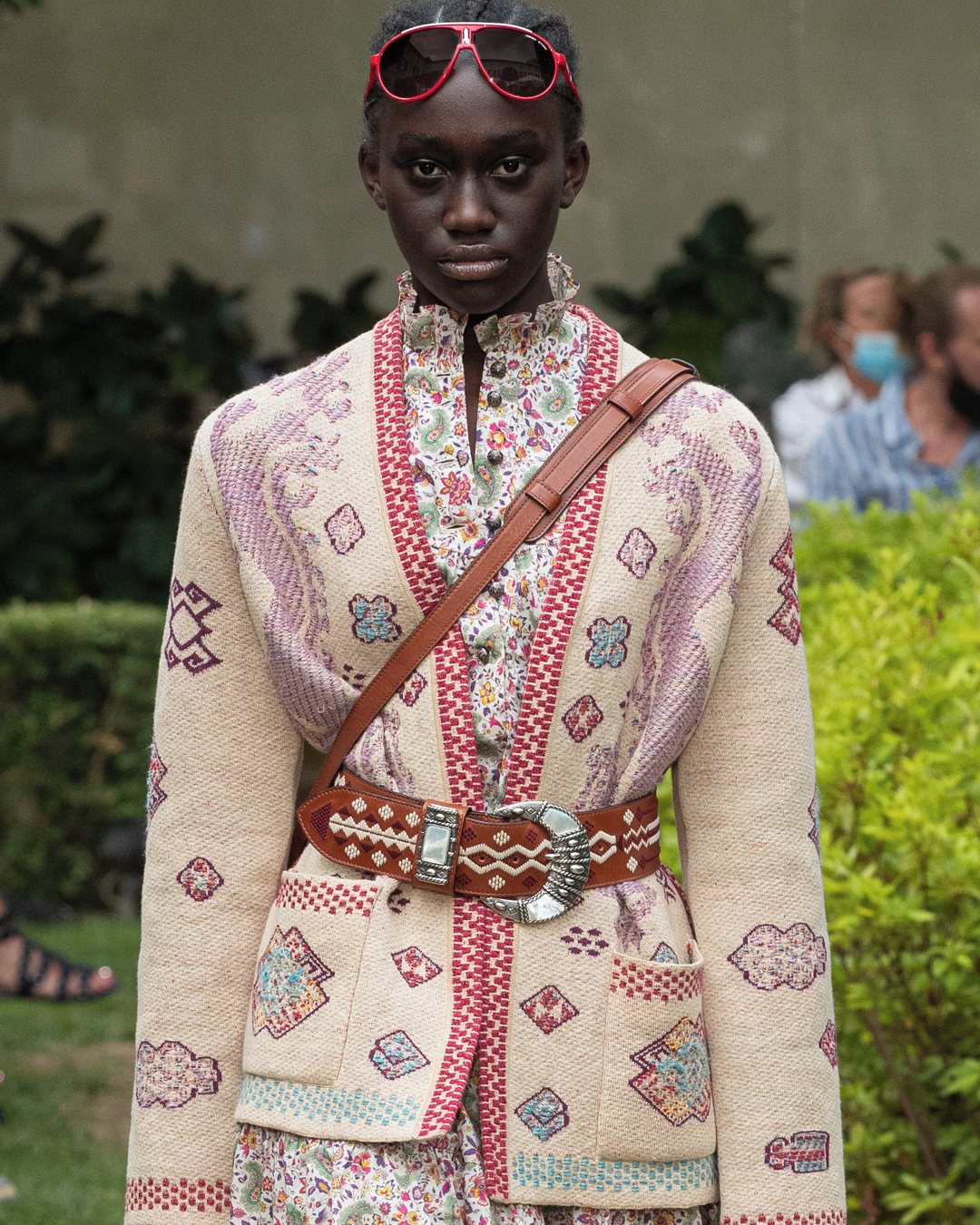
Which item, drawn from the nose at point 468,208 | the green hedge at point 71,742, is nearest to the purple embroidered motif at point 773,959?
the nose at point 468,208

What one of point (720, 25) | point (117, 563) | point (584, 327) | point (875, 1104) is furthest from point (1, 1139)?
point (720, 25)

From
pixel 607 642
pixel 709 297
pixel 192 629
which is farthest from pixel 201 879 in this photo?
pixel 709 297

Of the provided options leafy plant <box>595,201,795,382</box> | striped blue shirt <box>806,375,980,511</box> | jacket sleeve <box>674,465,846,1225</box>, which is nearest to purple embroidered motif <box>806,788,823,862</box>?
jacket sleeve <box>674,465,846,1225</box>

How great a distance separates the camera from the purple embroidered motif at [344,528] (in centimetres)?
210

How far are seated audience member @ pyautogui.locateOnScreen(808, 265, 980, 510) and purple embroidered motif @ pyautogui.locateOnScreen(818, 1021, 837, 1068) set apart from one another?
4393 millimetres

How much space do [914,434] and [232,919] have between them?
4636mm

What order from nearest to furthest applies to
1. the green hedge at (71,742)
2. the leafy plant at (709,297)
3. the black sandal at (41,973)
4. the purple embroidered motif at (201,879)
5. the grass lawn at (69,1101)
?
the purple embroidered motif at (201,879)
the grass lawn at (69,1101)
the black sandal at (41,973)
the green hedge at (71,742)
the leafy plant at (709,297)

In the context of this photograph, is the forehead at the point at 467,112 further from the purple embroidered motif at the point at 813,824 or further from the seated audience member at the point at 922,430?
the seated audience member at the point at 922,430

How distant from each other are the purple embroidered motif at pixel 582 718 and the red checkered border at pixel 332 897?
26 centimetres

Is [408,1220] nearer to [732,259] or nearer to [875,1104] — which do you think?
[875,1104]

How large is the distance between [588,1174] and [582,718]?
1.52 ft

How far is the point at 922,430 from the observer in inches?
255

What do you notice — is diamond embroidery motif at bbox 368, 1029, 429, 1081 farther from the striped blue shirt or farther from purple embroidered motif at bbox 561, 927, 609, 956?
the striped blue shirt

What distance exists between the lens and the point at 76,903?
8.75 metres
